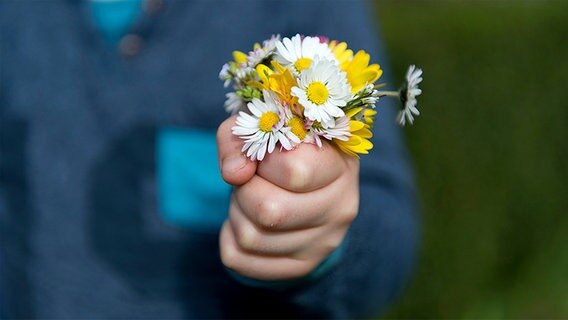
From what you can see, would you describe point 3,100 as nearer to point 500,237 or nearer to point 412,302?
point 412,302

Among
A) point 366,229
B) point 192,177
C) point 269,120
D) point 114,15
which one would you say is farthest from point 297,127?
point 114,15

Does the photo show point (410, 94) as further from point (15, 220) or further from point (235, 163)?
point (15, 220)

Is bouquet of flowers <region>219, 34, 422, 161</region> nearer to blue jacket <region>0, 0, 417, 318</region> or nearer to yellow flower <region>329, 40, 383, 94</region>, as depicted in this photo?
yellow flower <region>329, 40, 383, 94</region>

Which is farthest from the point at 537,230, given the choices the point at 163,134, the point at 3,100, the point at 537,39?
the point at 3,100

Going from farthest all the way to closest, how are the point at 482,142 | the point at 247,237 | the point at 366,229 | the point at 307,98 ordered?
the point at 482,142
the point at 366,229
the point at 247,237
the point at 307,98

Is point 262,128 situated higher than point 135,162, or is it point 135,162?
point 262,128

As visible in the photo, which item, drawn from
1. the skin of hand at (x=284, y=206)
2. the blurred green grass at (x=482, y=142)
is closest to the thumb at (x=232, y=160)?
the skin of hand at (x=284, y=206)

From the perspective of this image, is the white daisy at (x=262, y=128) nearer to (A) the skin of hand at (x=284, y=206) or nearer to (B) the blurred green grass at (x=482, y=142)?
(A) the skin of hand at (x=284, y=206)

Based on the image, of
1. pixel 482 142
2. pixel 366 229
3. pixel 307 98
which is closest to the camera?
pixel 307 98
